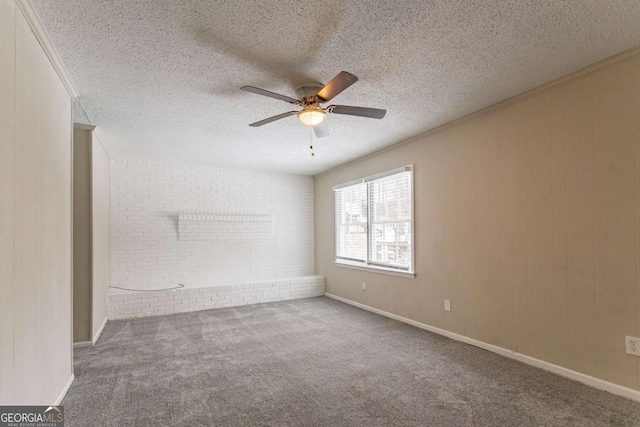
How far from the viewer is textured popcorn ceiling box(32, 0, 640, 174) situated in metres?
1.90

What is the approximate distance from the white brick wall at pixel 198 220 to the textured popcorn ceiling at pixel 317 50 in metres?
2.06

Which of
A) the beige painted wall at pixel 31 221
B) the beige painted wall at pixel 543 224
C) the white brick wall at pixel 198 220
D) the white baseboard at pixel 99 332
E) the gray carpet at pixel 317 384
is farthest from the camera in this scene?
the white brick wall at pixel 198 220

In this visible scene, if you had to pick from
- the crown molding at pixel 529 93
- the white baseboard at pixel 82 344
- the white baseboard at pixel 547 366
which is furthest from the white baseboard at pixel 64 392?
the crown molding at pixel 529 93

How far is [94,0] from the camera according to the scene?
1792 millimetres

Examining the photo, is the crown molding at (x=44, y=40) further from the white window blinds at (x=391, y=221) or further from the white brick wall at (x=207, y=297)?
the white window blinds at (x=391, y=221)

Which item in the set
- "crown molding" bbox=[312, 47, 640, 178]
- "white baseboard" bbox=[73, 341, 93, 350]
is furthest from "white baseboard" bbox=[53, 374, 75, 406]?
"crown molding" bbox=[312, 47, 640, 178]

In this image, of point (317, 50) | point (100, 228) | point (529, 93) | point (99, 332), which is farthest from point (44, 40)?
point (529, 93)

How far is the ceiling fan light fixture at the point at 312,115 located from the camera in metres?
2.71

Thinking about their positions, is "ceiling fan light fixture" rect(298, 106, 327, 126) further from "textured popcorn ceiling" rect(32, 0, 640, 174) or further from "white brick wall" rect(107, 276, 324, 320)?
"white brick wall" rect(107, 276, 324, 320)

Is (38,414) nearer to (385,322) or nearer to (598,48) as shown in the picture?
(385,322)

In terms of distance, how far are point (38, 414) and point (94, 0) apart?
2.47 meters

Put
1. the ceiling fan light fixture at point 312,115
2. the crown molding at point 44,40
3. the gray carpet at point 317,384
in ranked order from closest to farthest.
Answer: the crown molding at point 44,40, the gray carpet at point 317,384, the ceiling fan light fixture at point 312,115
